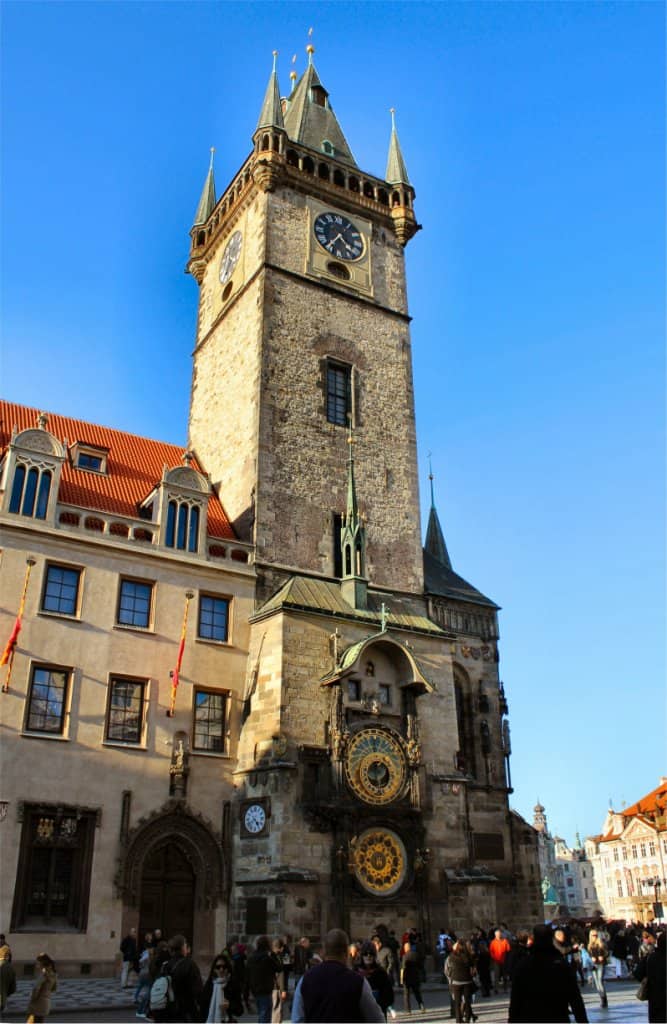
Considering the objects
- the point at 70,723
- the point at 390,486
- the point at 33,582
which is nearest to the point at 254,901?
the point at 70,723

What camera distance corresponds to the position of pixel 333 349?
29.5m

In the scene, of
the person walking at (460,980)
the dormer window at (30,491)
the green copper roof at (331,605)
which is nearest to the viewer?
the person walking at (460,980)

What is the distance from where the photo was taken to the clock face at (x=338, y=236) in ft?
102

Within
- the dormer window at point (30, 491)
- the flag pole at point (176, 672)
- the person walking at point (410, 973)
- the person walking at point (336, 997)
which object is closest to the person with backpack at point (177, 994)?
the person walking at point (336, 997)

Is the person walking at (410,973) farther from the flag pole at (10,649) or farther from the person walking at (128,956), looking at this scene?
the flag pole at (10,649)

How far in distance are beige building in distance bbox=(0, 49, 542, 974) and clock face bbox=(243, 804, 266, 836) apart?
0.08 metres

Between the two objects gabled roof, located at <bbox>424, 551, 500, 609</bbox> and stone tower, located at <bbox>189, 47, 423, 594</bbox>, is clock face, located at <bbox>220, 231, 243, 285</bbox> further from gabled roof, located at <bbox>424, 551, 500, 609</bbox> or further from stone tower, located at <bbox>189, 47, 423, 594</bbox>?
gabled roof, located at <bbox>424, 551, 500, 609</bbox>

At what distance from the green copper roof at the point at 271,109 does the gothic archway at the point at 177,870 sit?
23024 millimetres

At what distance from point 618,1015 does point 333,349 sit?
20.9m

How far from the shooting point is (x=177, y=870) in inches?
835

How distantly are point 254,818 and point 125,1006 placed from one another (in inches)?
238

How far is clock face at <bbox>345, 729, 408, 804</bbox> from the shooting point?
72.1 feet

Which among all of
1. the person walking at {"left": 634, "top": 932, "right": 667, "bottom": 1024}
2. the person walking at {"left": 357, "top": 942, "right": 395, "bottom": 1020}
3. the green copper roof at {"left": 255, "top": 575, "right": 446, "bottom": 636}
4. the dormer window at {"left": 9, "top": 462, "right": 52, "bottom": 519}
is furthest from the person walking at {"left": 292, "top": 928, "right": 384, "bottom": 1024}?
the dormer window at {"left": 9, "top": 462, "right": 52, "bottom": 519}

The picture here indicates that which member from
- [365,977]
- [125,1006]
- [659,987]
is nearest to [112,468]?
[125,1006]
